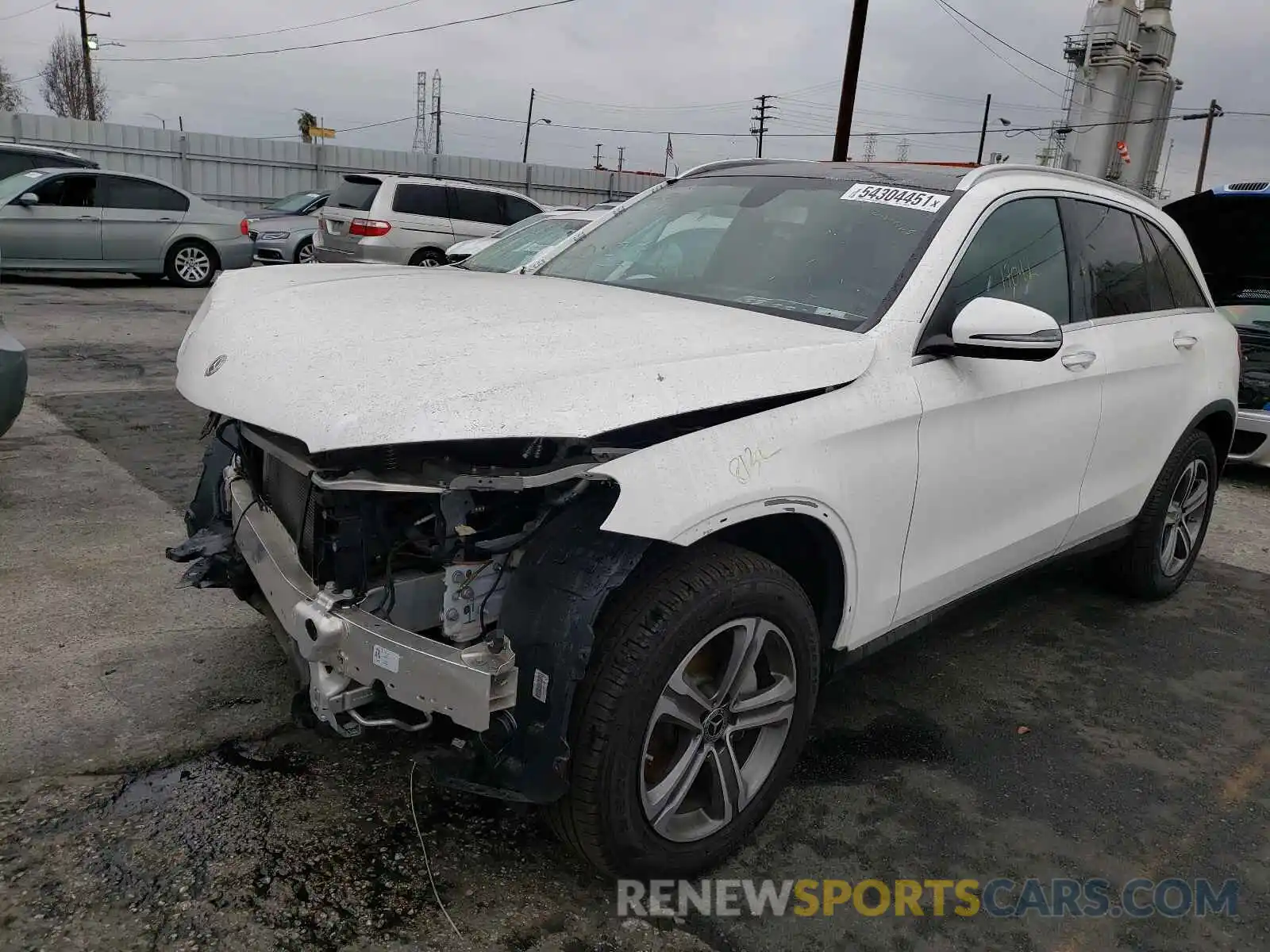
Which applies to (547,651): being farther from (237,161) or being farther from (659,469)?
(237,161)

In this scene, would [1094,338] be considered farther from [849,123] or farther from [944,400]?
[849,123]

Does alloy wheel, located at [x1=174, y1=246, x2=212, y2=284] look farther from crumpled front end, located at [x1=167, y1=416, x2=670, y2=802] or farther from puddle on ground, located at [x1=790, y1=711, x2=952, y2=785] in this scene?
puddle on ground, located at [x1=790, y1=711, x2=952, y2=785]

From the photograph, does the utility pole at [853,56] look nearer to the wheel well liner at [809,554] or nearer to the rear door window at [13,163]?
the rear door window at [13,163]

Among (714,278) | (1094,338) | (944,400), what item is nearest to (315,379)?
(714,278)

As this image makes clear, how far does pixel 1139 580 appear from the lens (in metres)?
4.60

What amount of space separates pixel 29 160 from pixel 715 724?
1566 centimetres

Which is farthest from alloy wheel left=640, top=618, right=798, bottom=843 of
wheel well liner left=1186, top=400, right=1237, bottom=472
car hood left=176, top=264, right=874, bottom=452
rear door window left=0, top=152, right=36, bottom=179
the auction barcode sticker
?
rear door window left=0, top=152, right=36, bottom=179

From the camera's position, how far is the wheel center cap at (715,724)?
244cm

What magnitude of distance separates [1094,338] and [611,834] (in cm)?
260

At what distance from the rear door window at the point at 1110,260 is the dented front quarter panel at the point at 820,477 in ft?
4.52

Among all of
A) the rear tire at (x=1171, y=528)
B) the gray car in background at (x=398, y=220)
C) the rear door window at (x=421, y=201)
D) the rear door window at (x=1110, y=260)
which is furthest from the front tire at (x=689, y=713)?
the rear door window at (x=421, y=201)

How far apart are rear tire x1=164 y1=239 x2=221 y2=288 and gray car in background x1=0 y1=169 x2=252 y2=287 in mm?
12

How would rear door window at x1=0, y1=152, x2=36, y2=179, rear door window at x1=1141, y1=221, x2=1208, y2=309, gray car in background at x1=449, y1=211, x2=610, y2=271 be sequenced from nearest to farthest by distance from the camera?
rear door window at x1=1141, y1=221, x2=1208, y2=309 < gray car in background at x1=449, y1=211, x2=610, y2=271 < rear door window at x1=0, y1=152, x2=36, y2=179

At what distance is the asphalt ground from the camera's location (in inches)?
92.4
